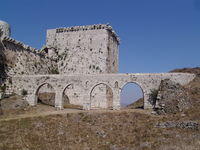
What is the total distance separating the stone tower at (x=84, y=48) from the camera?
166ft

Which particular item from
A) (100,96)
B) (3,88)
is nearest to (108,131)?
(100,96)

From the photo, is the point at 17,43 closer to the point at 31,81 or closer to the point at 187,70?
the point at 31,81

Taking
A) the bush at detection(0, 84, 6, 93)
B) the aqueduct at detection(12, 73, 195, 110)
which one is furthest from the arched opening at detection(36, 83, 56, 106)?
the bush at detection(0, 84, 6, 93)

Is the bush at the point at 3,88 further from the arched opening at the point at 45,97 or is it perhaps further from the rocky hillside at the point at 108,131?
the rocky hillside at the point at 108,131

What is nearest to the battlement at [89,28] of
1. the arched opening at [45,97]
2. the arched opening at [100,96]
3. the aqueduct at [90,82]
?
the arched opening at [100,96]

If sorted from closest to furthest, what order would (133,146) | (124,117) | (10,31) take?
(133,146) < (124,117) < (10,31)

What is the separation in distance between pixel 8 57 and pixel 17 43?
11.4ft

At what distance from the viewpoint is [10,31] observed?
49.2 metres

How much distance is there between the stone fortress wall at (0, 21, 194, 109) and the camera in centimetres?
3844

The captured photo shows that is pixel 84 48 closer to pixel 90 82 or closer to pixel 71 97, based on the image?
pixel 71 97

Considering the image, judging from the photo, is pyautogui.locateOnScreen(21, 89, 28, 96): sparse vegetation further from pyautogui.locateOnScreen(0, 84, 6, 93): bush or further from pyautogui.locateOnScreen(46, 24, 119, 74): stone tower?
pyautogui.locateOnScreen(46, 24, 119, 74): stone tower

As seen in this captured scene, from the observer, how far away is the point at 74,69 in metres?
52.3

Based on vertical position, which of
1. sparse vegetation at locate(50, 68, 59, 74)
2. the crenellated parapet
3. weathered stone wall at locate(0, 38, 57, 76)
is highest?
the crenellated parapet

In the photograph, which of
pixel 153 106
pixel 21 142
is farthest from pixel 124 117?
pixel 21 142
